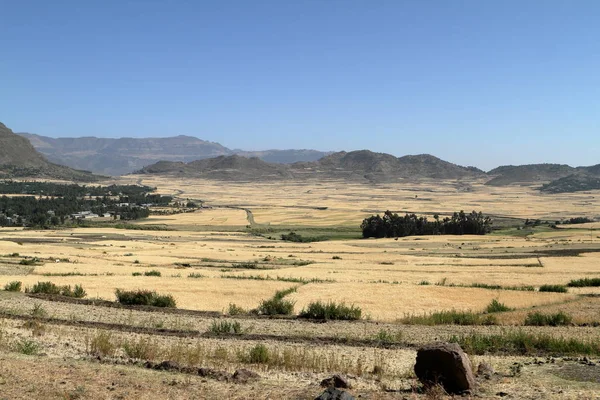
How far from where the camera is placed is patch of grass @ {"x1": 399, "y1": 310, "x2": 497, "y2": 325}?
24.5m

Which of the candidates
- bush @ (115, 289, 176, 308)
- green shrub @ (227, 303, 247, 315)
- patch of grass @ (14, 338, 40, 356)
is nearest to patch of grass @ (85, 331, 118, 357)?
patch of grass @ (14, 338, 40, 356)

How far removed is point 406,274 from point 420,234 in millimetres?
67418

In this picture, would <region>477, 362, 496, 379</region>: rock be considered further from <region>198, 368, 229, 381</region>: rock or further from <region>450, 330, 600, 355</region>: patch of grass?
<region>198, 368, 229, 381</region>: rock

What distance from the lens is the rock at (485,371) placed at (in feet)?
48.4

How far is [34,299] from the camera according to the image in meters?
27.7

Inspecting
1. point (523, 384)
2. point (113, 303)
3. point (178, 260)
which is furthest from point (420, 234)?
point (523, 384)

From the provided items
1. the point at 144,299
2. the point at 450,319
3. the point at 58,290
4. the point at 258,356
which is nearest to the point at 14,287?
the point at 58,290

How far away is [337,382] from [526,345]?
29.8ft

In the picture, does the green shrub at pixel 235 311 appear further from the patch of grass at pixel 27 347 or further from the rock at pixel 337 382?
the rock at pixel 337 382

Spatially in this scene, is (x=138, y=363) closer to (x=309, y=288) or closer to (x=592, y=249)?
(x=309, y=288)

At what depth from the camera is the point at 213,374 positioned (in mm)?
14117

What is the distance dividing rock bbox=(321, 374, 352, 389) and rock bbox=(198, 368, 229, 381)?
2.50 metres

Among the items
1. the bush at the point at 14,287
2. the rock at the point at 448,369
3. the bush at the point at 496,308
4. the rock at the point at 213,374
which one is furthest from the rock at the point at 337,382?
the bush at the point at 14,287

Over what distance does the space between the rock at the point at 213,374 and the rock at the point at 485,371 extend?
6803mm
